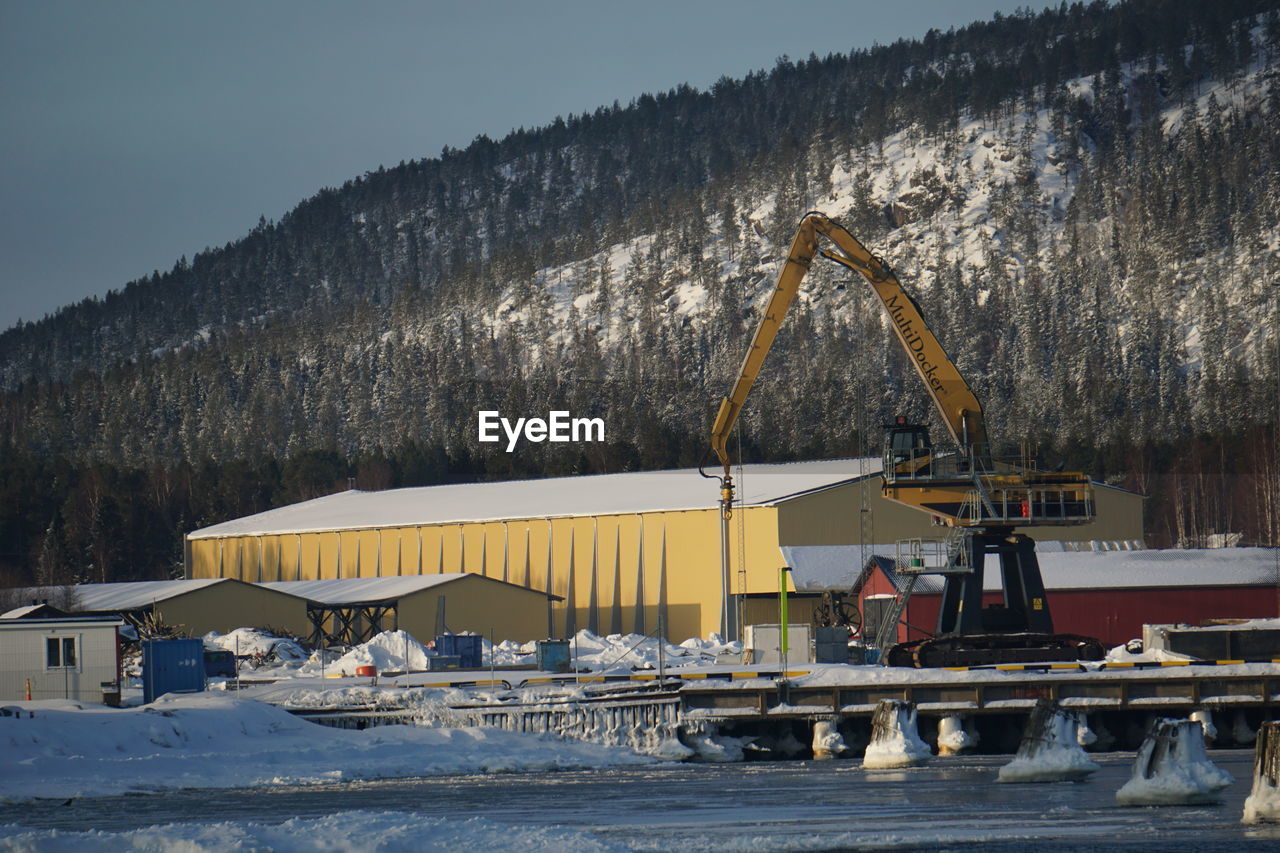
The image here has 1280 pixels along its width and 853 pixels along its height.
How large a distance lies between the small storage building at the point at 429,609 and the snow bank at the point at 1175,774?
1706 inches

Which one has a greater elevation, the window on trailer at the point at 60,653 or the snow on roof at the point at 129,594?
the snow on roof at the point at 129,594

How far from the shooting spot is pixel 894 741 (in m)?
34.7

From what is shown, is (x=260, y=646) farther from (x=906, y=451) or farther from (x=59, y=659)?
(x=906, y=451)

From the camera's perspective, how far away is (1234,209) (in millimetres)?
196250

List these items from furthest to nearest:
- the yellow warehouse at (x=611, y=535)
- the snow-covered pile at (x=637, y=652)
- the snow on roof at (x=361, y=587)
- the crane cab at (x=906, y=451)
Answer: the yellow warehouse at (x=611, y=535) < the snow on roof at (x=361, y=587) < the snow-covered pile at (x=637, y=652) < the crane cab at (x=906, y=451)

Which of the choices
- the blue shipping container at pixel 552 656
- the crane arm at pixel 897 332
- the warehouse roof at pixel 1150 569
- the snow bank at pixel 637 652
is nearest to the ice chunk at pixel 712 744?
the snow bank at pixel 637 652

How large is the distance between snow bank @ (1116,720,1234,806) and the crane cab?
19747 mm

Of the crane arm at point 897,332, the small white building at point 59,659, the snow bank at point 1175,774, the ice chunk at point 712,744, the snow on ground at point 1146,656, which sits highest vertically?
the crane arm at point 897,332

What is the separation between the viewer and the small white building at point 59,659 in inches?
1634

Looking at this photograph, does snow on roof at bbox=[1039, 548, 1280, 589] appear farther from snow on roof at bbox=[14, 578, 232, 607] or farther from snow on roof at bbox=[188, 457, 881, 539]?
snow on roof at bbox=[14, 578, 232, 607]

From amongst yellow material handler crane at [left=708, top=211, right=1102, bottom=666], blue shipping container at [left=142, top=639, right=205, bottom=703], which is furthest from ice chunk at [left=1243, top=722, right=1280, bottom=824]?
blue shipping container at [left=142, top=639, right=205, bottom=703]

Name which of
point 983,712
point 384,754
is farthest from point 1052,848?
point 384,754

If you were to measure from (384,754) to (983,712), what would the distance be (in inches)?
476

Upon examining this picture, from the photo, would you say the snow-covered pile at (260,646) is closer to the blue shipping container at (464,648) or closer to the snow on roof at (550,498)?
the blue shipping container at (464,648)
